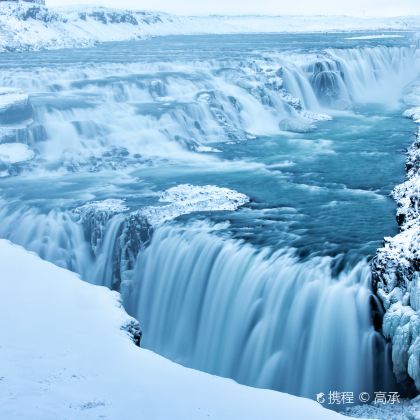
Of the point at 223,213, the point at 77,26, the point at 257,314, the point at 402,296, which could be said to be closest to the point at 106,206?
the point at 223,213

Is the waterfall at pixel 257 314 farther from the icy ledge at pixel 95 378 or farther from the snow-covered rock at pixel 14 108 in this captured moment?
the snow-covered rock at pixel 14 108

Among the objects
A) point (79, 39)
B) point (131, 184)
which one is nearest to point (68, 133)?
point (131, 184)

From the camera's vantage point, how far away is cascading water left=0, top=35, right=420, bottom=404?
12602 mm

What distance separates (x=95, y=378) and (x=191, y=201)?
1063cm

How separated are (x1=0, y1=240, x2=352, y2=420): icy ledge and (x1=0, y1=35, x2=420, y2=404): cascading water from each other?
11.7ft

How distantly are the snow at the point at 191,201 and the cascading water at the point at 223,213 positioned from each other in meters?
0.15

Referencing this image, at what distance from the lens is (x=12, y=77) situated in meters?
36.1

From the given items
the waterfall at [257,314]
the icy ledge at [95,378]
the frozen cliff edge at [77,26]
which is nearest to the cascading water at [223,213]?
the waterfall at [257,314]

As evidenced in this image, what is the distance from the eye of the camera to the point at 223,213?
17.5 meters

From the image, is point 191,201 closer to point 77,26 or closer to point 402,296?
point 402,296

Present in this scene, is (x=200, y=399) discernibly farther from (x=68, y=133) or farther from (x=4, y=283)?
(x=68, y=133)

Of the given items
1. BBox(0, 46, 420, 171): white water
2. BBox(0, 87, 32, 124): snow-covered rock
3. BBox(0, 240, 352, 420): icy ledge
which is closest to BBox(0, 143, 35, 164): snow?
BBox(0, 46, 420, 171): white water

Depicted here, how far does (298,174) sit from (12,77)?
2090 cm

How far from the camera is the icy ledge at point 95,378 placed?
7.75 metres
